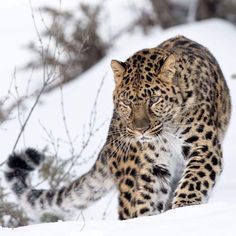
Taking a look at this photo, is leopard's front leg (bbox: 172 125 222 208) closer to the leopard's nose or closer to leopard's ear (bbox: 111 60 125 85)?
the leopard's nose

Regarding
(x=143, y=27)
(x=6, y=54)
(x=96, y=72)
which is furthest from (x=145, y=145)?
(x=6, y=54)

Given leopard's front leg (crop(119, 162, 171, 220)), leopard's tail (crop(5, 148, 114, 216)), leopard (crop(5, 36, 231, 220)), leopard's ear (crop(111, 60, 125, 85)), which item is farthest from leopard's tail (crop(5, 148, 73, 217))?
leopard's ear (crop(111, 60, 125, 85))

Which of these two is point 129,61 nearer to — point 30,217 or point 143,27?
point 30,217

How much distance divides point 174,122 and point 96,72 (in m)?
6.77

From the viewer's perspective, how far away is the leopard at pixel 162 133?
8.03 m

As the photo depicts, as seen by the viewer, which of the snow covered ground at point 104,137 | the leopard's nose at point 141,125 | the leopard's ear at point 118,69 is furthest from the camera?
the leopard's ear at point 118,69

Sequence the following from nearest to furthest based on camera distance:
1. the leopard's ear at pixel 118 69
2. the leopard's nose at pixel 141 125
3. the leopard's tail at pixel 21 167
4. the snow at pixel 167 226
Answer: the snow at pixel 167 226, the leopard's nose at pixel 141 125, the leopard's ear at pixel 118 69, the leopard's tail at pixel 21 167

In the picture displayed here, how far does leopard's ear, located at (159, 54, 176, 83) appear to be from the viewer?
804 centimetres

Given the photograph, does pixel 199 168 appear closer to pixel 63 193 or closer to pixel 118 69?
pixel 118 69

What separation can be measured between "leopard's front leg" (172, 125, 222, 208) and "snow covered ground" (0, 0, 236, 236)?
0.20m

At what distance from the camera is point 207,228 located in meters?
6.31

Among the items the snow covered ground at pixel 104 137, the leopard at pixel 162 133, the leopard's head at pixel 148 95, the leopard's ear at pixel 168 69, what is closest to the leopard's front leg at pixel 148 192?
the leopard at pixel 162 133

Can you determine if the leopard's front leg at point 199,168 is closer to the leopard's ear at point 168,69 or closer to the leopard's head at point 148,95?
the leopard's head at point 148,95

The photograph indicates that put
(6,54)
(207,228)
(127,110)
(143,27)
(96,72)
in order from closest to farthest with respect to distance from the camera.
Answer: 1. (207,228)
2. (127,110)
3. (96,72)
4. (143,27)
5. (6,54)
